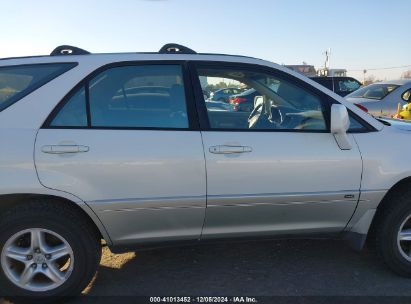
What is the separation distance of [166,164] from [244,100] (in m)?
1.03

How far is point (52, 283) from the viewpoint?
114 inches

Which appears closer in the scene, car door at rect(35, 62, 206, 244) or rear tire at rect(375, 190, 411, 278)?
car door at rect(35, 62, 206, 244)

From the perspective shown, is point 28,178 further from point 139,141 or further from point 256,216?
point 256,216

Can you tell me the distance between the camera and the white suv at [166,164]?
274 cm

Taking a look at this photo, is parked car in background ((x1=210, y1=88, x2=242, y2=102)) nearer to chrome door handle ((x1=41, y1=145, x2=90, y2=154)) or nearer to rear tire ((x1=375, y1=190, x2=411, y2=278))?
chrome door handle ((x1=41, y1=145, x2=90, y2=154))

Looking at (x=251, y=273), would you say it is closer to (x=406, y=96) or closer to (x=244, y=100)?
(x=244, y=100)

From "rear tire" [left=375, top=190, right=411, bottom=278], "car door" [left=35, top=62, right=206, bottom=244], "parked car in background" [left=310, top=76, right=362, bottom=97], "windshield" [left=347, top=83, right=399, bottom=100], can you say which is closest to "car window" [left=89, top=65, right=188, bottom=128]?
"car door" [left=35, top=62, right=206, bottom=244]

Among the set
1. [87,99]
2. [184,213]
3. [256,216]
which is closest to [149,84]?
[87,99]

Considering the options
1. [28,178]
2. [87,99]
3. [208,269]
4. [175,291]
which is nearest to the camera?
[28,178]

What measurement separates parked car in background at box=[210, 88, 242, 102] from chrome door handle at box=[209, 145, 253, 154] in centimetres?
48

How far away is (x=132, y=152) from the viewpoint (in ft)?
9.11

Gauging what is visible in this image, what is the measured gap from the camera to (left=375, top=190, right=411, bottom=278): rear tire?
3.14 metres

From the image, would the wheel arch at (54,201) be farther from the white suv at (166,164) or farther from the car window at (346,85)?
the car window at (346,85)

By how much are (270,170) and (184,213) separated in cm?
71
